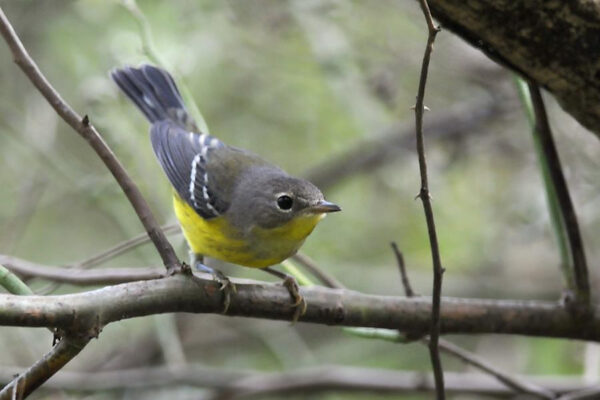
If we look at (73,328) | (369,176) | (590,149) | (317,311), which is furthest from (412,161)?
(73,328)

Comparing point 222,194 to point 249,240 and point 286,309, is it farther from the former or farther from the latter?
point 286,309

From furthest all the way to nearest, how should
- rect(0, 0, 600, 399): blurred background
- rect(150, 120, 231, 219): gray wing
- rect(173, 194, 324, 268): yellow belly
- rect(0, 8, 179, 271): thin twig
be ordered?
rect(0, 0, 600, 399): blurred background
rect(150, 120, 231, 219): gray wing
rect(173, 194, 324, 268): yellow belly
rect(0, 8, 179, 271): thin twig

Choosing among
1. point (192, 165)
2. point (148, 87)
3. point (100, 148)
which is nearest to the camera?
point (100, 148)

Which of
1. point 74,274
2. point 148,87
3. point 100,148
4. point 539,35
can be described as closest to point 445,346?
point 539,35

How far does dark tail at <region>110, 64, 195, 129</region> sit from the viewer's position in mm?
4020

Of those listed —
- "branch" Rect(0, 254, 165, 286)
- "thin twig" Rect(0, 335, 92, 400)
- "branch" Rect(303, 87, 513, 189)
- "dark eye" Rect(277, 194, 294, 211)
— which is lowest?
"thin twig" Rect(0, 335, 92, 400)

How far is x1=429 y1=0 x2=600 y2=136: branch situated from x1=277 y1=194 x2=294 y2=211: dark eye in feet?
3.50

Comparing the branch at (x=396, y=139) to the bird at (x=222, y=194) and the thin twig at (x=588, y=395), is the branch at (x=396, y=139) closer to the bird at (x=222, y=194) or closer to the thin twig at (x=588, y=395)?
the bird at (x=222, y=194)

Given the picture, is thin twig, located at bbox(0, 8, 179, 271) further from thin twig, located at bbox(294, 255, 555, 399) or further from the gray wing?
the gray wing

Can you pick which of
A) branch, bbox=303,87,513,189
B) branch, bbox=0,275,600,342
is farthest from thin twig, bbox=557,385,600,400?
branch, bbox=303,87,513,189

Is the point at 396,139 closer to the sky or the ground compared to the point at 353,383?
closer to the sky

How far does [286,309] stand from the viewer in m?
2.53

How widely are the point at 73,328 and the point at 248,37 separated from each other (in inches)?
136

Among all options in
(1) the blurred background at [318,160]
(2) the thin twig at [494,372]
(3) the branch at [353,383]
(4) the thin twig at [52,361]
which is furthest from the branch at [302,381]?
(4) the thin twig at [52,361]
